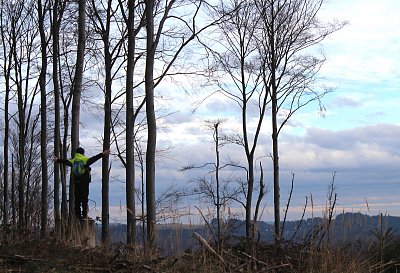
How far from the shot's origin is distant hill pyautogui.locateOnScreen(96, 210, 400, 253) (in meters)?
7.12

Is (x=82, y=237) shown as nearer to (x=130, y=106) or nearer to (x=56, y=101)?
(x=130, y=106)

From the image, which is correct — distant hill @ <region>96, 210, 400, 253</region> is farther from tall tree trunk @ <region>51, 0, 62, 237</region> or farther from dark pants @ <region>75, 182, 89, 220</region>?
tall tree trunk @ <region>51, 0, 62, 237</region>

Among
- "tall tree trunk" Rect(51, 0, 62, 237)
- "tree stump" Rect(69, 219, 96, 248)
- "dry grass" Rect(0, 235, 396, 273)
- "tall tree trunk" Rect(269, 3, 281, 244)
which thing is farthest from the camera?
"tall tree trunk" Rect(269, 3, 281, 244)

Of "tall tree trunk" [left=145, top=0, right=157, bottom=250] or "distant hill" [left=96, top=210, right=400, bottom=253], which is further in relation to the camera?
"tall tree trunk" [left=145, top=0, right=157, bottom=250]

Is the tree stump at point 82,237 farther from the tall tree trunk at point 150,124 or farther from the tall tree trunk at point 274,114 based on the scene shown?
the tall tree trunk at point 274,114

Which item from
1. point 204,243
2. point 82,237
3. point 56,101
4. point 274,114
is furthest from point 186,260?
point 274,114

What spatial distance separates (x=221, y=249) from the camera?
699 cm

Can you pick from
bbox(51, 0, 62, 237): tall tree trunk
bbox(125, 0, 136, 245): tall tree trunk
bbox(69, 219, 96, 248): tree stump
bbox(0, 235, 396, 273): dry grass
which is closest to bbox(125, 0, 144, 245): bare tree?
bbox(125, 0, 136, 245): tall tree trunk

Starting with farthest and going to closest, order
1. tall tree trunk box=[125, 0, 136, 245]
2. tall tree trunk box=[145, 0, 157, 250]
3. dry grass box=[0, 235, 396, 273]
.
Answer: tall tree trunk box=[125, 0, 136, 245] → tall tree trunk box=[145, 0, 157, 250] → dry grass box=[0, 235, 396, 273]

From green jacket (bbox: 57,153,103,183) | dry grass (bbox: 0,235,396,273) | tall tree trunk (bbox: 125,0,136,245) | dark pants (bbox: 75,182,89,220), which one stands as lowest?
dry grass (bbox: 0,235,396,273)

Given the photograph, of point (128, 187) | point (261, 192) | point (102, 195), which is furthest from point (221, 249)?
point (261, 192)

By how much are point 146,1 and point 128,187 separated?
492cm

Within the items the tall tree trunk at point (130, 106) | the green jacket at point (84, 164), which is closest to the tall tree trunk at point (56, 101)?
the tall tree trunk at point (130, 106)

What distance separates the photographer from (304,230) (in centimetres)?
753
